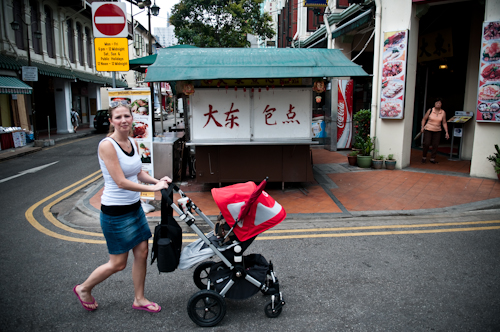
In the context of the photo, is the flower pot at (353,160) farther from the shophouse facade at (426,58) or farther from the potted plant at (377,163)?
the shophouse facade at (426,58)

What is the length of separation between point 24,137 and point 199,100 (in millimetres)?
12422

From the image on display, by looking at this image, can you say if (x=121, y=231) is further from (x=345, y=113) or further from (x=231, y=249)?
(x=345, y=113)

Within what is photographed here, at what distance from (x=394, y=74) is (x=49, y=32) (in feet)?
71.4

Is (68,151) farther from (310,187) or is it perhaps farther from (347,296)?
(347,296)

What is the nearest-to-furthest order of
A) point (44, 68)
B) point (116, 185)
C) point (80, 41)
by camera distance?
point (116, 185) → point (44, 68) → point (80, 41)

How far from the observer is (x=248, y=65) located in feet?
20.7

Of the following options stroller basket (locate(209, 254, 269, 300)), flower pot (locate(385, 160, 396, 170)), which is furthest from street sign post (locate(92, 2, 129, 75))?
flower pot (locate(385, 160, 396, 170))

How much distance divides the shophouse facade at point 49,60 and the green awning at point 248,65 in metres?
12.4

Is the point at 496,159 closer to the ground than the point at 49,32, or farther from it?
closer to the ground

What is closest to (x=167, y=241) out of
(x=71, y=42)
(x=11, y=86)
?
(x=11, y=86)

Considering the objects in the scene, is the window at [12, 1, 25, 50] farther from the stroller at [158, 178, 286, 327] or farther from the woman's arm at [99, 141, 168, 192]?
the stroller at [158, 178, 286, 327]

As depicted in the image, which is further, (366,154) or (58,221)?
(366,154)

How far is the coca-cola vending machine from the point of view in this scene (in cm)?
1224

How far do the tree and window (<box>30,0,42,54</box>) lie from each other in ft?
25.4
